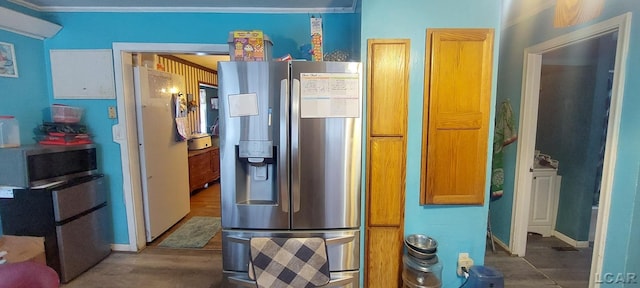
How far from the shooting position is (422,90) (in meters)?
1.71

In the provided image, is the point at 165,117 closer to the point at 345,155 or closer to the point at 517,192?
the point at 345,155

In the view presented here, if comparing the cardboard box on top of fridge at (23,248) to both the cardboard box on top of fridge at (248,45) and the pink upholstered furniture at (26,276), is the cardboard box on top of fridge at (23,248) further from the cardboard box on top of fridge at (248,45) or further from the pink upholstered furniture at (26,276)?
the cardboard box on top of fridge at (248,45)

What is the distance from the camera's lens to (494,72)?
1.68 m

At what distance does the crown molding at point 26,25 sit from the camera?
6.39 feet

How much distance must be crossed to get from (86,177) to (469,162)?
10.1ft

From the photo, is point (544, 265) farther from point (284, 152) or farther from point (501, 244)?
point (284, 152)

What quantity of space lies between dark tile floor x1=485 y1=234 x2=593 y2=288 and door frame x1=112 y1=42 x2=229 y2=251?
313 centimetres

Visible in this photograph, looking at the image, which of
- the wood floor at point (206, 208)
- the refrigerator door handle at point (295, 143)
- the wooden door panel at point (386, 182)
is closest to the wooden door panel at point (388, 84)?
the wooden door panel at point (386, 182)

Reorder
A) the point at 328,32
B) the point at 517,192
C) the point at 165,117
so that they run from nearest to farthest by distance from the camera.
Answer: the point at 328,32, the point at 517,192, the point at 165,117

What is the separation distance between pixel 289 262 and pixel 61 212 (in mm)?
A: 1903

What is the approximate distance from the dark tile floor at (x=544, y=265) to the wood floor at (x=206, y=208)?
2713 mm

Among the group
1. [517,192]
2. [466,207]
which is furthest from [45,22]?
[517,192]

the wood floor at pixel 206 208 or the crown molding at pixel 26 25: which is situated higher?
the crown molding at pixel 26 25

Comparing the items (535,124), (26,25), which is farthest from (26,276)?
(535,124)
